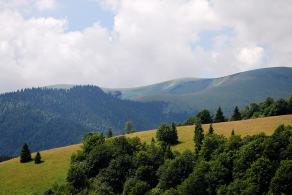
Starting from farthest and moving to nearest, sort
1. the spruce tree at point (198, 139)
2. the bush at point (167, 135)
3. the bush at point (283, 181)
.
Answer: the bush at point (167, 135)
the spruce tree at point (198, 139)
the bush at point (283, 181)

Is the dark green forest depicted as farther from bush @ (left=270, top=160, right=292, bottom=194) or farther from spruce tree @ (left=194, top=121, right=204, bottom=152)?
spruce tree @ (left=194, top=121, right=204, bottom=152)

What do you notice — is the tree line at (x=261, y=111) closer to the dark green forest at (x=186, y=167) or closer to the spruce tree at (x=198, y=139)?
the spruce tree at (x=198, y=139)

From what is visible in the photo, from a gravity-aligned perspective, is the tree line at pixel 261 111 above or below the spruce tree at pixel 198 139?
above

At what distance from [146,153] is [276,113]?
61.8 meters

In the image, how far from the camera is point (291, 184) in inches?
3447

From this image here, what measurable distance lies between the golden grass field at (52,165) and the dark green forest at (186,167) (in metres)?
6.05

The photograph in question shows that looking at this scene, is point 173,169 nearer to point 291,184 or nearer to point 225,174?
point 225,174

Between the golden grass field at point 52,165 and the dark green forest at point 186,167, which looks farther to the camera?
the golden grass field at point 52,165

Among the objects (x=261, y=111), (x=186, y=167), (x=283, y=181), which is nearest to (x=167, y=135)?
(x=186, y=167)

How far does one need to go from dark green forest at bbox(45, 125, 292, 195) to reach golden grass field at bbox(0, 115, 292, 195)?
238 inches

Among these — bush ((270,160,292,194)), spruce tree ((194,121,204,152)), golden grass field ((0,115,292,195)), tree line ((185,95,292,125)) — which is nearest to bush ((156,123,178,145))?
golden grass field ((0,115,292,195))

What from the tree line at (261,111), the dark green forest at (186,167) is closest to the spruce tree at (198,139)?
the dark green forest at (186,167)

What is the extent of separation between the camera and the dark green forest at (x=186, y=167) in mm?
92688

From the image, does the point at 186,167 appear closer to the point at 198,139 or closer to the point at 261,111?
the point at 198,139
